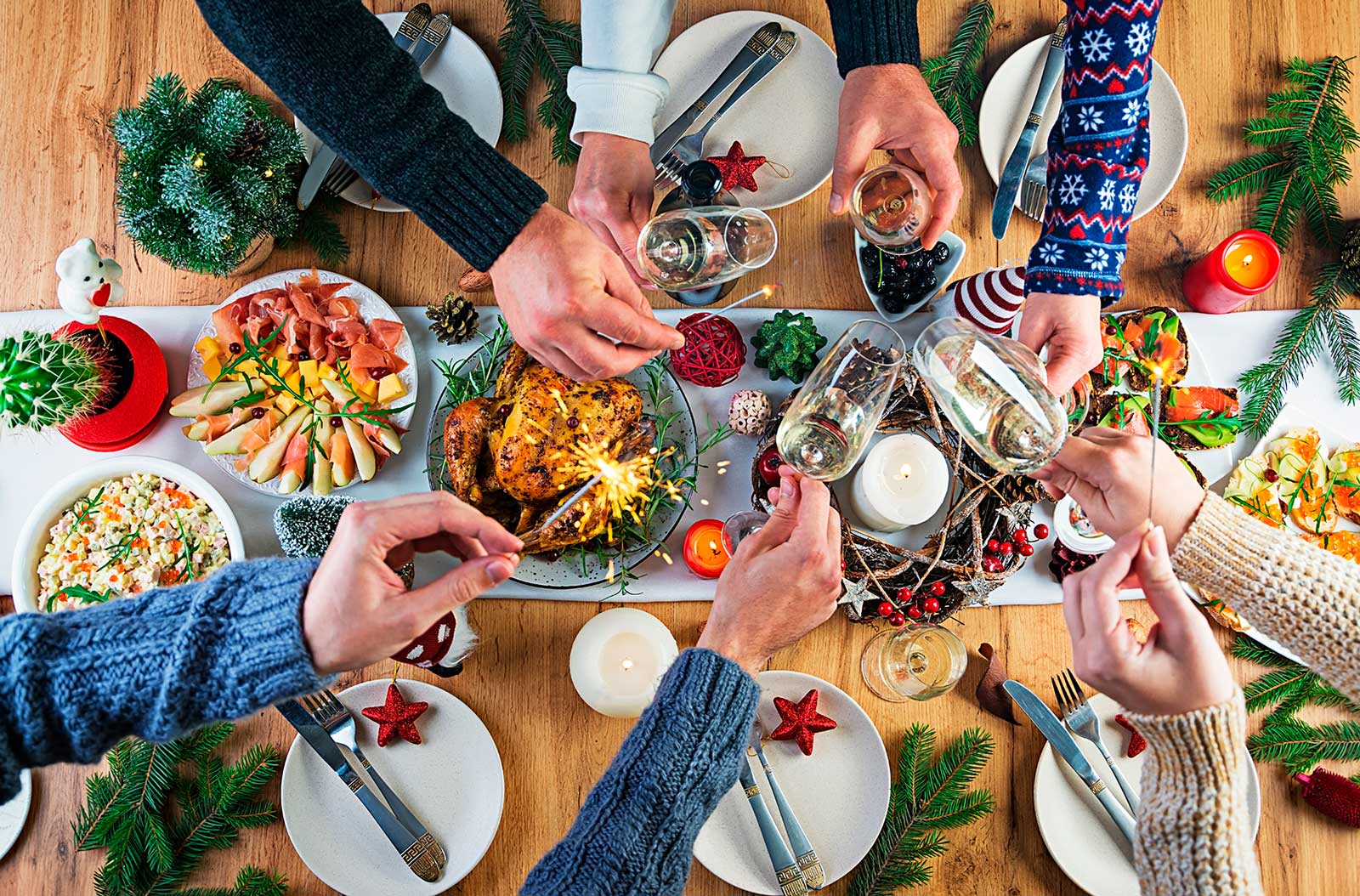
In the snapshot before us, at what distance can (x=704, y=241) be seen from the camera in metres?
1.21

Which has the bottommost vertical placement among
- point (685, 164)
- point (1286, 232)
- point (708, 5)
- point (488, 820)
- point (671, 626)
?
point (488, 820)

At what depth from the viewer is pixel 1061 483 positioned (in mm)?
1200

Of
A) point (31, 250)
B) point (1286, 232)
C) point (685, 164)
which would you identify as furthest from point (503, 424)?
point (1286, 232)

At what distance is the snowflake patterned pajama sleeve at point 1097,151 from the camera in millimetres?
1196

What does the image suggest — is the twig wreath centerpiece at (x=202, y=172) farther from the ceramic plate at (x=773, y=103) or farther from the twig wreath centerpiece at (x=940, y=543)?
the twig wreath centerpiece at (x=940, y=543)

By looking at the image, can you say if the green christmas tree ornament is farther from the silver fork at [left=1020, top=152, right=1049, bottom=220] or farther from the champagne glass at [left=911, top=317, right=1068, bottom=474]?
the silver fork at [left=1020, top=152, right=1049, bottom=220]

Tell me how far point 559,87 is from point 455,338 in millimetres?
486

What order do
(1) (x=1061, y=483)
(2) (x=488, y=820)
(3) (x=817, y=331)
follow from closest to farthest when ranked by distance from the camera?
1. (1) (x=1061, y=483)
2. (2) (x=488, y=820)
3. (3) (x=817, y=331)

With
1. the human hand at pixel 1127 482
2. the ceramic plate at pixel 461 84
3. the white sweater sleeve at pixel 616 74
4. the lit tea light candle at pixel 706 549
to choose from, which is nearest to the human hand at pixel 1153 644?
the human hand at pixel 1127 482

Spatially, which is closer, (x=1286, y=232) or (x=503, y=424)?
(x=503, y=424)

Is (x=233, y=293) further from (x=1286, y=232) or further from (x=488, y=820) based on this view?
(x=1286, y=232)

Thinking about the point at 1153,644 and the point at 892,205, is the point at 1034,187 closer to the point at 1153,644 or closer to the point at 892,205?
the point at 892,205

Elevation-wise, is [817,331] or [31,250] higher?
[817,331]

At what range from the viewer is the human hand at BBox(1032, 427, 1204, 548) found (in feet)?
3.68
